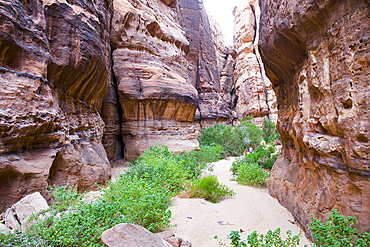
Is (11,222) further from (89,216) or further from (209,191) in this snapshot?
(209,191)

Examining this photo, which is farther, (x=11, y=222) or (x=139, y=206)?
(x=139, y=206)

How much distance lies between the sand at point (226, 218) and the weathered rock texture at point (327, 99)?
42cm

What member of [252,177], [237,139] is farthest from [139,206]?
[237,139]

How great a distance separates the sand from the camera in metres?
3.70

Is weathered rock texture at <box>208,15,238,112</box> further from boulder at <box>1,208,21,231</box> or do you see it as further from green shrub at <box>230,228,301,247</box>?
boulder at <box>1,208,21,231</box>

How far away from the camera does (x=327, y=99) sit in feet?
11.0

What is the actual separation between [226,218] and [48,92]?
5.64 meters

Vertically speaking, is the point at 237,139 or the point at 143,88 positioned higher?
the point at 143,88

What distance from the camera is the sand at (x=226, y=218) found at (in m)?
3.70

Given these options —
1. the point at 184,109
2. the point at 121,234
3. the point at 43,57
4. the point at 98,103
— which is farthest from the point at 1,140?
the point at 184,109

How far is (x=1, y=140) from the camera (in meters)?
3.61

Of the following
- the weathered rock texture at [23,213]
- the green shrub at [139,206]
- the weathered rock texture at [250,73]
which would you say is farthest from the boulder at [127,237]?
the weathered rock texture at [250,73]

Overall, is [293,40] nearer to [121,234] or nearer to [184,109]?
[121,234]

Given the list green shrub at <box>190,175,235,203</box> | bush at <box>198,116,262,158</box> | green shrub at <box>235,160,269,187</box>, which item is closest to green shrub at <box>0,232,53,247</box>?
green shrub at <box>190,175,235,203</box>
